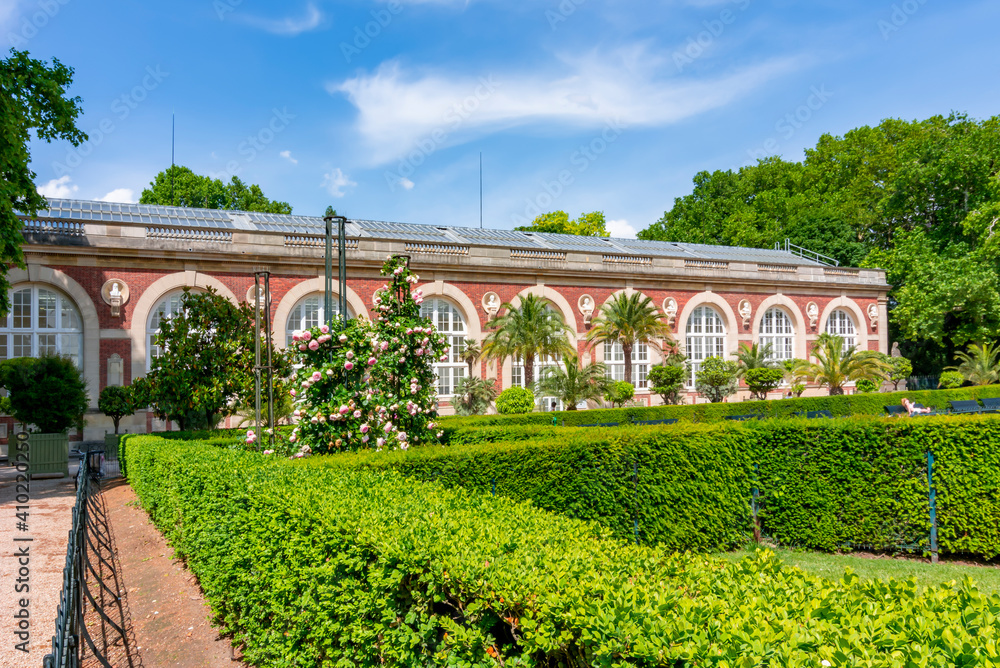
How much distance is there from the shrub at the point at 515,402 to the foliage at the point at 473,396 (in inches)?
66.4

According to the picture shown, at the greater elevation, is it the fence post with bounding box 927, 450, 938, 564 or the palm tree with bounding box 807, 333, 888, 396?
the palm tree with bounding box 807, 333, 888, 396

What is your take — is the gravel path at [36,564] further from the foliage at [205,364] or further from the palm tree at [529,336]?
the palm tree at [529,336]

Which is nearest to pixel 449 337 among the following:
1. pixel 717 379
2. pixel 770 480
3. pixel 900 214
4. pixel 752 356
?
pixel 717 379

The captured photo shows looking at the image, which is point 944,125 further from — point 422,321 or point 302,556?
point 302,556

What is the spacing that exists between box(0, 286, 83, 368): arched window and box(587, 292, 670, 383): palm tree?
66.9 feet

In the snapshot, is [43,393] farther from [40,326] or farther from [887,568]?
A: [887,568]

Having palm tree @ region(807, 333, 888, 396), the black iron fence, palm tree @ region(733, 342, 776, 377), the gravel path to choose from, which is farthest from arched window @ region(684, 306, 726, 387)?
the black iron fence

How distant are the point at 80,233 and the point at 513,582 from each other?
25484 millimetres

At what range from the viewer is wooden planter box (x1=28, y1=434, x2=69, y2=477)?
16812 mm

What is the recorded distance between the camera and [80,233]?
2316 centimetres

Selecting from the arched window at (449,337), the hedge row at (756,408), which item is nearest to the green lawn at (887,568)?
the hedge row at (756,408)

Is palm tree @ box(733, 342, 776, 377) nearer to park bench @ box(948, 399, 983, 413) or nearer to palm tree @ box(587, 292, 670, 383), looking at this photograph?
palm tree @ box(587, 292, 670, 383)

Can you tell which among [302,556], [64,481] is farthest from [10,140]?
[302,556]

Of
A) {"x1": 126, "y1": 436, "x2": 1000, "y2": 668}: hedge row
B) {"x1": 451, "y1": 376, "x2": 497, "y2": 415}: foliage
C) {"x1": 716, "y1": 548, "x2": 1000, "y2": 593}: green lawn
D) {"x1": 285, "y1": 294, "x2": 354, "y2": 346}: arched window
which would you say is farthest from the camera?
{"x1": 451, "y1": 376, "x2": 497, "y2": 415}: foliage
